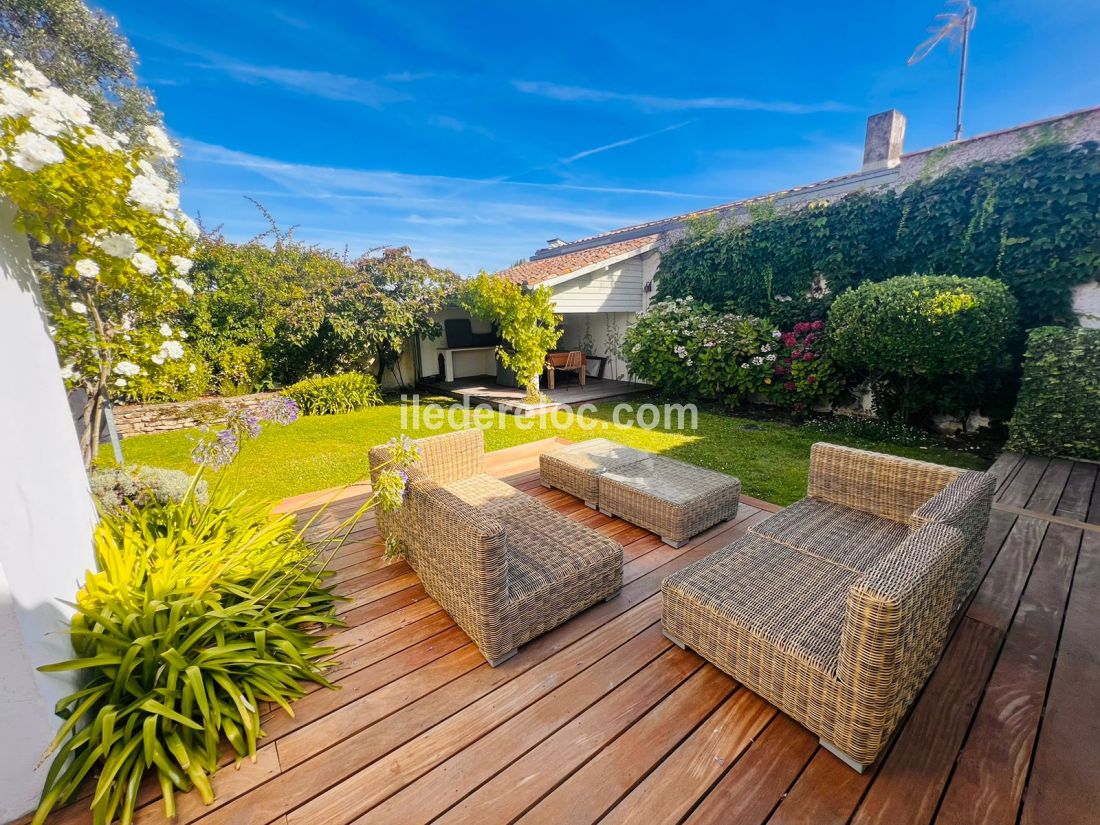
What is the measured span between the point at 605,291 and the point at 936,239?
18.6 ft

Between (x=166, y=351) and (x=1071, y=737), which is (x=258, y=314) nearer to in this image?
(x=166, y=351)

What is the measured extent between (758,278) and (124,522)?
9.14 meters

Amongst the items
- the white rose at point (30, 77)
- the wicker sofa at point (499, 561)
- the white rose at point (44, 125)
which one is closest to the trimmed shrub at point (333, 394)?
the wicker sofa at point (499, 561)

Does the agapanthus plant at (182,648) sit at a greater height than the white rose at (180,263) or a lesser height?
lesser

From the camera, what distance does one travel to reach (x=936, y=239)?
621 cm

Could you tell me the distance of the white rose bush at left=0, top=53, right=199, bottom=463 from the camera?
1.58 m

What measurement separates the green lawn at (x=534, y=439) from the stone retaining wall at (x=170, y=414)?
288 millimetres

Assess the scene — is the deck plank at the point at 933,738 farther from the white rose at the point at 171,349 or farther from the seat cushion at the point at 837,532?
the white rose at the point at 171,349

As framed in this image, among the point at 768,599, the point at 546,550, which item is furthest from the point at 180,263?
the point at 768,599

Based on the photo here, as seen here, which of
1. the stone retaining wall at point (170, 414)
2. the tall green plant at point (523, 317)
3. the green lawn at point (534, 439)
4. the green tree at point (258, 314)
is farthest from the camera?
the green tree at point (258, 314)

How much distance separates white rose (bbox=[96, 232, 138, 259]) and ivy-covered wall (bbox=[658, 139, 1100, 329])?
28.0ft

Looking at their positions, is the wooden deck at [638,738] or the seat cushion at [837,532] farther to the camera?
the seat cushion at [837,532]

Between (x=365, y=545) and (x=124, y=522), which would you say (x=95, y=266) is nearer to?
(x=124, y=522)

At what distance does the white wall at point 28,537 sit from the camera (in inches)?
52.5
